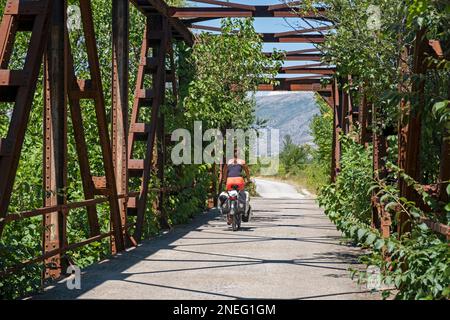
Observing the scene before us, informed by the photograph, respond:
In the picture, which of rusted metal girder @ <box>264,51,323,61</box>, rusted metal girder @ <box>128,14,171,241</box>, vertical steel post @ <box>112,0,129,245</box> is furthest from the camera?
rusted metal girder @ <box>264,51,323,61</box>

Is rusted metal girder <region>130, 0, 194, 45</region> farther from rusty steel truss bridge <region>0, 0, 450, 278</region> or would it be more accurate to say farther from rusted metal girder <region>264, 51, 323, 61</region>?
rusted metal girder <region>264, 51, 323, 61</region>

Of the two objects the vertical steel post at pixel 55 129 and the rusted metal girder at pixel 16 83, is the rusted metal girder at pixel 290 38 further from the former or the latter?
the rusted metal girder at pixel 16 83

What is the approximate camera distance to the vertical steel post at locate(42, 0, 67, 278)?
10.6m

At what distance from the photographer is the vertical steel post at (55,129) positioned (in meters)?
10.6

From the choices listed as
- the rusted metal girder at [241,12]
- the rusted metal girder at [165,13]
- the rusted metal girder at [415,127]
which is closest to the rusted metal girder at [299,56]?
the rusted metal girder at [165,13]

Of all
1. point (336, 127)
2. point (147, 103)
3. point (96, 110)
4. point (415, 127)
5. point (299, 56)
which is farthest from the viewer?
point (336, 127)

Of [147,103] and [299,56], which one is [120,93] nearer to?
[147,103]

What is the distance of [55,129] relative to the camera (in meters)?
10.7

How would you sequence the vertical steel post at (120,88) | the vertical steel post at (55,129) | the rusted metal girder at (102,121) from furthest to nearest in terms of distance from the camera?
the vertical steel post at (120,88), the rusted metal girder at (102,121), the vertical steel post at (55,129)

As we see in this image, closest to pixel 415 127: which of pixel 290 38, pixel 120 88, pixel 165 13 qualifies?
pixel 120 88

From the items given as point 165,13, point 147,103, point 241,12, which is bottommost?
point 147,103

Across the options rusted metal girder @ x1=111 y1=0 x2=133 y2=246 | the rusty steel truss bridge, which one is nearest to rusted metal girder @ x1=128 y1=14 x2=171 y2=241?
the rusty steel truss bridge

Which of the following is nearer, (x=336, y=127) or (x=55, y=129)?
(x=55, y=129)
